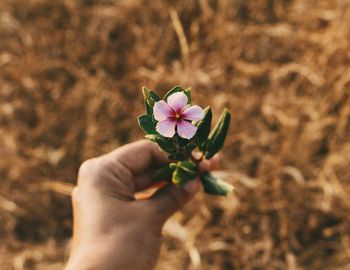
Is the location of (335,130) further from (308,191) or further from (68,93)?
(68,93)

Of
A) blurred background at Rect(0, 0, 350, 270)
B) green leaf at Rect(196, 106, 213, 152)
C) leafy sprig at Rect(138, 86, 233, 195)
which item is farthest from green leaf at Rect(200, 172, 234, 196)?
blurred background at Rect(0, 0, 350, 270)

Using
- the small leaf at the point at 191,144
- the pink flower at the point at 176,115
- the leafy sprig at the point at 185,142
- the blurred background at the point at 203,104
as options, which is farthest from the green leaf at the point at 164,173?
the blurred background at the point at 203,104

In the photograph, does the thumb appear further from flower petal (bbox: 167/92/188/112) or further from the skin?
flower petal (bbox: 167/92/188/112)

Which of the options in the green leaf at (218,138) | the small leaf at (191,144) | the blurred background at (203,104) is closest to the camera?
the small leaf at (191,144)

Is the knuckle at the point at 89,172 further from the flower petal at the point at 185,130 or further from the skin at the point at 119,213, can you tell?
the flower petal at the point at 185,130

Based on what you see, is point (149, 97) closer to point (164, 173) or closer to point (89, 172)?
point (164, 173)

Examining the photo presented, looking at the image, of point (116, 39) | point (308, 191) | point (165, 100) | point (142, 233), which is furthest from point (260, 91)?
point (165, 100)
